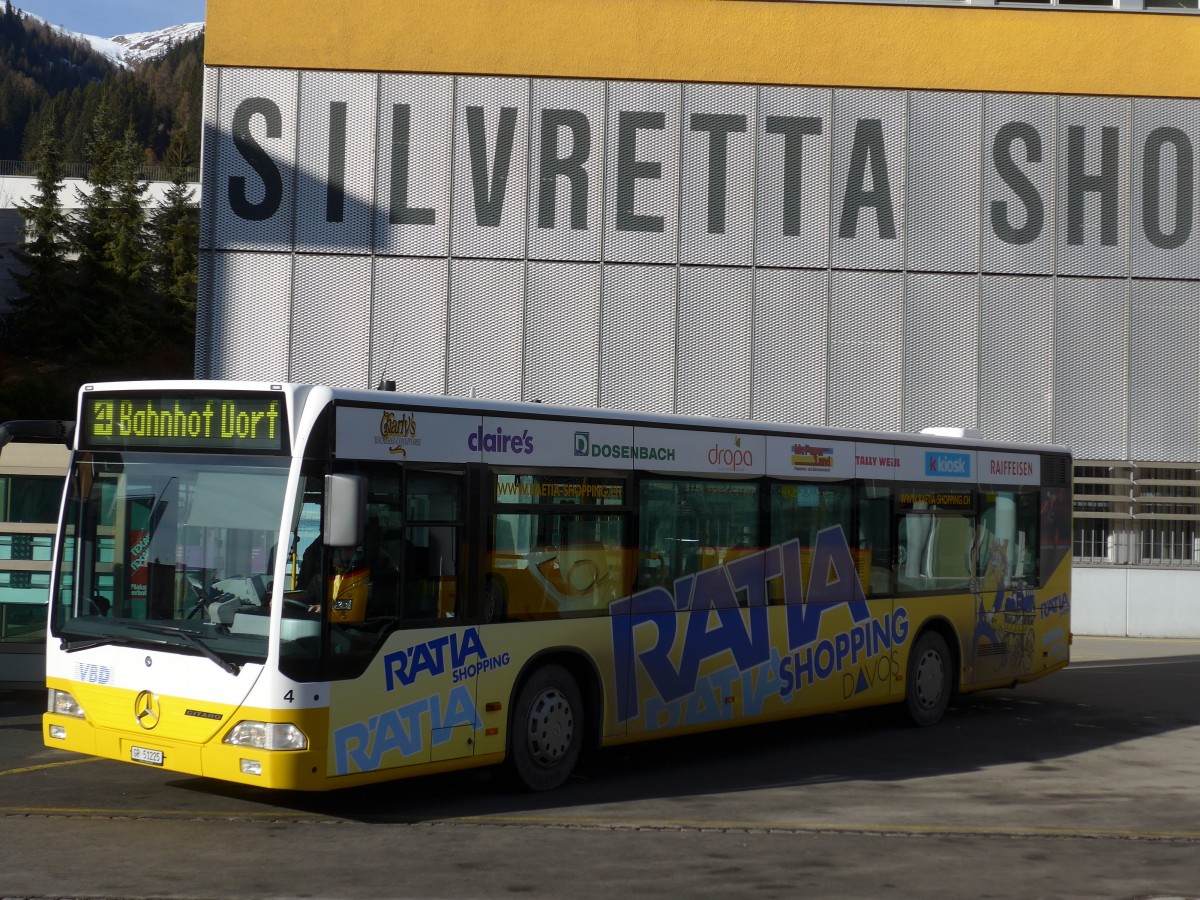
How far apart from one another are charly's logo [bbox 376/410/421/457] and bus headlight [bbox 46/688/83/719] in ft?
8.06

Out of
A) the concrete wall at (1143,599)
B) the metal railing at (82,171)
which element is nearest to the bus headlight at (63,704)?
the concrete wall at (1143,599)

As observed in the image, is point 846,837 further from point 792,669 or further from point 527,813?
point 792,669

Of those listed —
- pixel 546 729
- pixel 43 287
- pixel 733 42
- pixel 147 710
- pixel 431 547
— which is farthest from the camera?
pixel 43 287

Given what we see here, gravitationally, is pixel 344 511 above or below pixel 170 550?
above

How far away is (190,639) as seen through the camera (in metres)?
8.16

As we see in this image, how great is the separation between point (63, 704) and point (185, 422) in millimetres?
1905

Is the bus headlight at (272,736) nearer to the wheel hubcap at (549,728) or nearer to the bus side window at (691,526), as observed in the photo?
the wheel hubcap at (549,728)

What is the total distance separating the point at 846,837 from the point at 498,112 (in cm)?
1814

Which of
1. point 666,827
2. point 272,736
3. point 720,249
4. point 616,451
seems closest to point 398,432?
point 272,736

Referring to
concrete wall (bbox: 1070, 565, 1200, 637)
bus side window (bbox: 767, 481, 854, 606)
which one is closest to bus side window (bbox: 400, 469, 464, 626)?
bus side window (bbox: 767, 481, 854, 606)

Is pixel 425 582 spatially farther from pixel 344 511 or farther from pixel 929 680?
pixel 929 680

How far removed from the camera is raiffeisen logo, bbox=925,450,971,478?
44.3 feet

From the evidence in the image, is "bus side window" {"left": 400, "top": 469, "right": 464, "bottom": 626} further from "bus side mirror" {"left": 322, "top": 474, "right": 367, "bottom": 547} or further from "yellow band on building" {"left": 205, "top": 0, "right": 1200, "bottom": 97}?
"yellow band on building" {"left": 205, "top": 0, "right": 1200, "bottom": 97}

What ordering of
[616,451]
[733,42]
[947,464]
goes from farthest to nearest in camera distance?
[733,42]
[947,464]
[616,451]
